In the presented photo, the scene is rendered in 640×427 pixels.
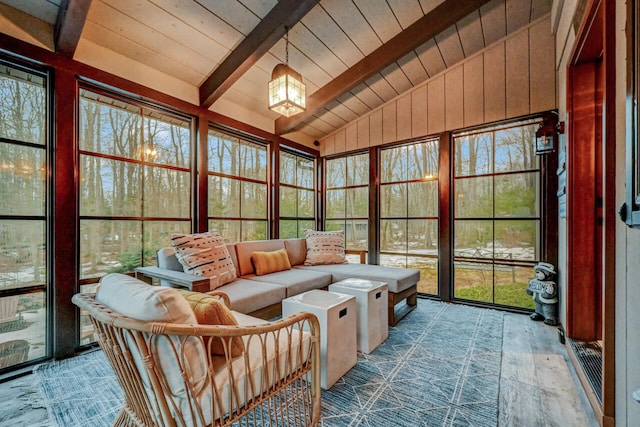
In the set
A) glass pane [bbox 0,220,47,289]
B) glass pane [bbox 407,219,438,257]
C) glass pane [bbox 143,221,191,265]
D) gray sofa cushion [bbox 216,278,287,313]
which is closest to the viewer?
glass pane [bbox 0,220,47,289]

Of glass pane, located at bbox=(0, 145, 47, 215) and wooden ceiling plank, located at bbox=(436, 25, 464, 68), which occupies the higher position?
wooden ceiling plank, located at bbox=(436, 25, 464, 68)

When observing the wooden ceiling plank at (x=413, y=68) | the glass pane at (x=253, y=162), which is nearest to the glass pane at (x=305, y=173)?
the glass pane at (x=253, y=162)

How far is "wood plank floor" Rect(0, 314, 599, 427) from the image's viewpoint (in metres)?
1.51

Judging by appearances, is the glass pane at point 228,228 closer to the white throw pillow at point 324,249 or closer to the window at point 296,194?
the window at point 296,194

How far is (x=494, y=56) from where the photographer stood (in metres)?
3.36

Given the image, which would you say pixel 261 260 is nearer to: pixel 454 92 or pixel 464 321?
pixel 464 321

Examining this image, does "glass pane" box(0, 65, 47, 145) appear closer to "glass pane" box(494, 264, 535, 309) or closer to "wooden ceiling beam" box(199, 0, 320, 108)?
"wooden ceiling beam" box(199, 0, 320, 108)

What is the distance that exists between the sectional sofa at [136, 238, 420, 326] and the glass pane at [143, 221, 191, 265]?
0.21 metres

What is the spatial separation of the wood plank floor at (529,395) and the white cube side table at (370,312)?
890mm

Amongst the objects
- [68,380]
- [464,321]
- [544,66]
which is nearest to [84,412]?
[68,380]

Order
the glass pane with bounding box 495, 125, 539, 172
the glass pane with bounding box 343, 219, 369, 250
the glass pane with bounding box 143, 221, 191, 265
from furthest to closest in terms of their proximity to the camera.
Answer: the glass pane with bounding box 343, 219, 369, 250
the glass pane with bounding box 495, 125, 539, 172
the glass pane with bounding box 143, 221, 191, 265

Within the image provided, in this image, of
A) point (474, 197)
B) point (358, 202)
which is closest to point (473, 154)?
point (474, 197)

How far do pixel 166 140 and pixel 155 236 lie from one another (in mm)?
994

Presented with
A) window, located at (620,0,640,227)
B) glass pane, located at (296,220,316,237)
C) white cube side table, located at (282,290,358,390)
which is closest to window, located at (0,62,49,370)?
white cube side table, located at (282,290,358,390)
